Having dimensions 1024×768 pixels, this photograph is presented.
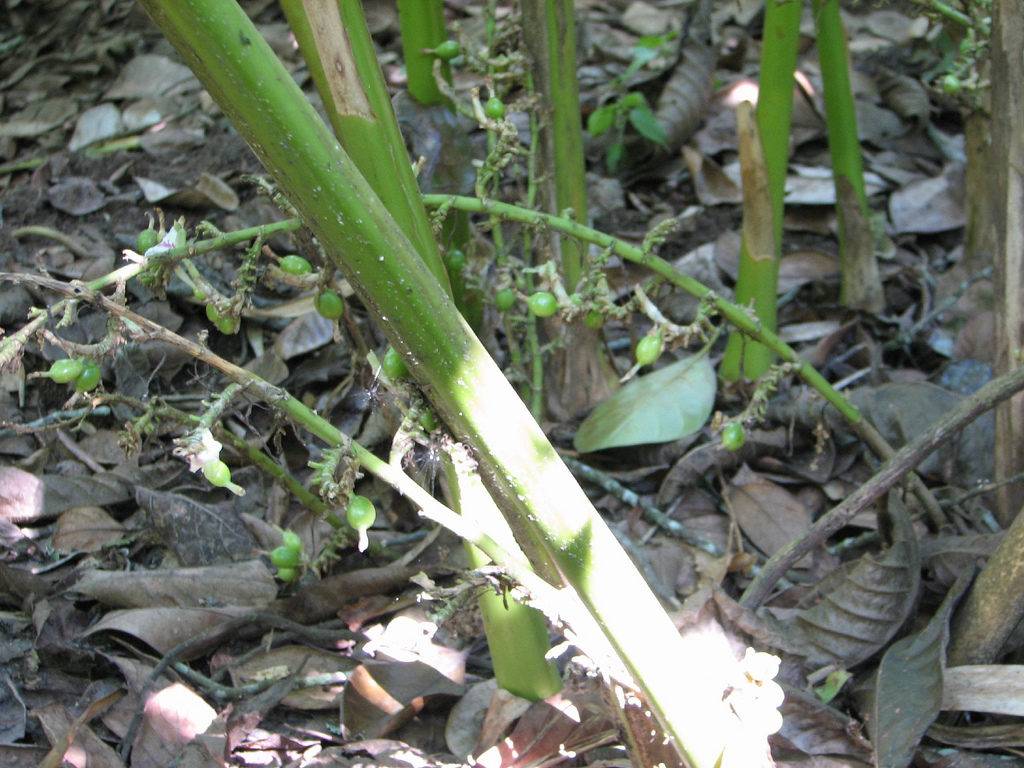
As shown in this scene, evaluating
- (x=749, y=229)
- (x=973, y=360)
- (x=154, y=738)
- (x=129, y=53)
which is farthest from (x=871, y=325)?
(x=129, y=53)

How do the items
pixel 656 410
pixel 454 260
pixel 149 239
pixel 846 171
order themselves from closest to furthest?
pixel 149 239
pixel 454 260
pixel 656 410
pixel 846 171

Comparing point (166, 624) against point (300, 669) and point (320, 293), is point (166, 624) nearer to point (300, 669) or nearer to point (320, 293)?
point (300, 669)

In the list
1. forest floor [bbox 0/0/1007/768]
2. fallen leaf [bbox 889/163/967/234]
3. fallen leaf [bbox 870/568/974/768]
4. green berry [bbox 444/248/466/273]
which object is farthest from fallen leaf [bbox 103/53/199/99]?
fallen leaf [bbox 870/568/974/768]

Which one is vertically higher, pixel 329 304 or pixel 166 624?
pixel 329 304

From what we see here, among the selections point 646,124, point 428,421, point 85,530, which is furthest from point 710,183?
point 428,421

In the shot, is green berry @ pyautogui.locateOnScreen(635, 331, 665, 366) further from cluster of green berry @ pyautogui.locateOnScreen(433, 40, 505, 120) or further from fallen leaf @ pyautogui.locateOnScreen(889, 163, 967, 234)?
fallen leaf @ pyautogui.locateOnScreen(889, 163, 967, 234)

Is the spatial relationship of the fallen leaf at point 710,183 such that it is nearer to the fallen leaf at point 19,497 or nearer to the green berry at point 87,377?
the fallen leaf at point 19,497

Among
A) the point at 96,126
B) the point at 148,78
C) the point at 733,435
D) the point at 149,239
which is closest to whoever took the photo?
the point at 149,239
